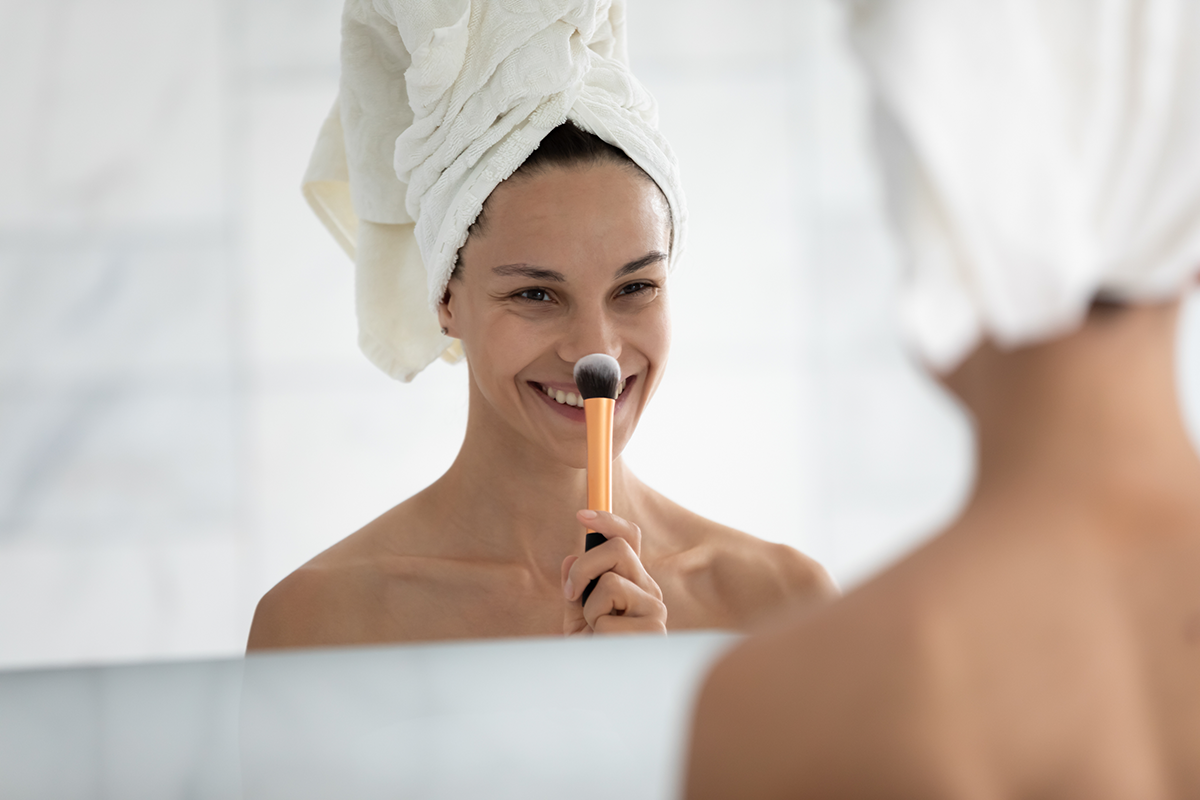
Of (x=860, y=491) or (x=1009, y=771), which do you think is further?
(x=860, y=491)

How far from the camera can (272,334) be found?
1.91 ft

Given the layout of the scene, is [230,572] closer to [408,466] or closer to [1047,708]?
[408,466]


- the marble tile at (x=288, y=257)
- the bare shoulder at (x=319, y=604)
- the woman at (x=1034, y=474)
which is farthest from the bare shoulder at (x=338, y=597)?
the woman at (x=1034, y=474)

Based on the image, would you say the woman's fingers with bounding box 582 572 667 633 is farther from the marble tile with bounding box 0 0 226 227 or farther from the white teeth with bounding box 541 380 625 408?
the marble tile with bounding box 0 0 226 227

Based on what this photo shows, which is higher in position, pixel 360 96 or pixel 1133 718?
pixel 360 96

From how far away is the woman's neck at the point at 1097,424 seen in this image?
0.90ft

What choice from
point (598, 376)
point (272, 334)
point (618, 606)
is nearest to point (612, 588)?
point (618, 606)

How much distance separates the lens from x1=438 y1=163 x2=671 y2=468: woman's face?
60 cm

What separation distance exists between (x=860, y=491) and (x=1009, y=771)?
1.12 ft

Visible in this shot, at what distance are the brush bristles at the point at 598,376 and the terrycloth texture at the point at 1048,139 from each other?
319 mm

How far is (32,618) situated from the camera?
0.56 m

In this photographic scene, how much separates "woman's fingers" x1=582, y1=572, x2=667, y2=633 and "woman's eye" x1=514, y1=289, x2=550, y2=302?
17 cm

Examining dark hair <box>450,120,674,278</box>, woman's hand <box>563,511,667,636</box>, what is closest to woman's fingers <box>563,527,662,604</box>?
woman's hand <box>563,511,667,636</box>

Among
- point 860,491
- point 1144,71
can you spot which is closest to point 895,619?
point 1144,71
